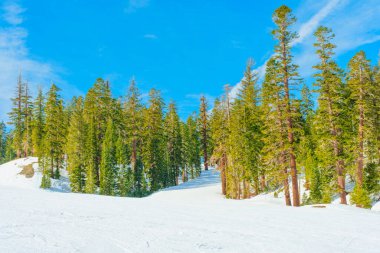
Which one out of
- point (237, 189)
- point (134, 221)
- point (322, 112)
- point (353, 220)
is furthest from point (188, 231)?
point (237, 189)

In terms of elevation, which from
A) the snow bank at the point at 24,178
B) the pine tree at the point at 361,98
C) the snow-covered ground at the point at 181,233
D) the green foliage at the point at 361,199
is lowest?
the green foliage at the point at 361,199

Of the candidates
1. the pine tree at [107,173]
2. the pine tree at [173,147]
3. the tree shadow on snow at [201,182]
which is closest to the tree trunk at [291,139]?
the tree shadow on snow at [201,182]

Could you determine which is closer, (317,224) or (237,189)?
(317,224)

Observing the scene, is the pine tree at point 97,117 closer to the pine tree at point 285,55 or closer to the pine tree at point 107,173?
the pine tree at point 107,173

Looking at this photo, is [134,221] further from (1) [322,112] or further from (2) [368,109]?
(2) [368,109]

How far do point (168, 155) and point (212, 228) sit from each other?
49915 mm

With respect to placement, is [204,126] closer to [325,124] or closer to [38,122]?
[38,122]

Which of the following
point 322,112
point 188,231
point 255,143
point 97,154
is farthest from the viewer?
point 97,154

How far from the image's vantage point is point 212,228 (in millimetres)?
9609

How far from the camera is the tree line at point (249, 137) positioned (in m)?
26.0

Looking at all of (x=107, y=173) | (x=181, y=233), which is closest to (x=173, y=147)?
(x=107, y=173)

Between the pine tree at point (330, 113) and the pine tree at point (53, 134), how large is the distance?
128ft

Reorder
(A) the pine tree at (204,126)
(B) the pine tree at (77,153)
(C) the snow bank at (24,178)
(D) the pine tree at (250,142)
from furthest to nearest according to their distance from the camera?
(A) the pine tree at (204,126)
(B) the pine tree at (77,153)
(C) the snow bank at (24,178)
(D) the pine tree at (250,142)

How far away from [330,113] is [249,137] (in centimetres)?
1165
